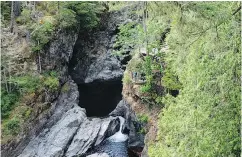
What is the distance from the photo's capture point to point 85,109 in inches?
1280

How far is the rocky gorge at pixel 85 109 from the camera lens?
77.9ft

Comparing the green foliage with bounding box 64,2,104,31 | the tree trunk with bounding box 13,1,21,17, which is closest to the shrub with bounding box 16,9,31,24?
the tree trunk with bounding box 13,1,21,17

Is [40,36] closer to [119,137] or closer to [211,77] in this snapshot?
[119,137]

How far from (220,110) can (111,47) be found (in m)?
30.0

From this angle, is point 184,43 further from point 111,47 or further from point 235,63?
point 111,47

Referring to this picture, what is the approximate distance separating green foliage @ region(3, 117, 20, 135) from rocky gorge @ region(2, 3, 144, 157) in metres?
0.73

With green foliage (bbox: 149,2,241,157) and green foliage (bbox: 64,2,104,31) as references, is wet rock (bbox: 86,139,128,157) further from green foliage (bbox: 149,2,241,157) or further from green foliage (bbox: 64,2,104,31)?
green foliage (bbox: 64,2,104,31)

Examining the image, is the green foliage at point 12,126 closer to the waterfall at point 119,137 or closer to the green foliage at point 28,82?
the green foliage at point 28,82

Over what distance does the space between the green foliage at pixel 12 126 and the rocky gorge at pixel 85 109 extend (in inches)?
28.7

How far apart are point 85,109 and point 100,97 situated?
543 centimetres

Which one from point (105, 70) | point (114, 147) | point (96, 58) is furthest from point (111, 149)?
point (96, 58)

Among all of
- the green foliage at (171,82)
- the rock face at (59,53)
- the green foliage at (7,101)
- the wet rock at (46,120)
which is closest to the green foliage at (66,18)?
the rock face at (59,53)

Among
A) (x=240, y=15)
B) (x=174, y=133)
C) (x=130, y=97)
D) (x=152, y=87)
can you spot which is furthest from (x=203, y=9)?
(x=130, y=97)

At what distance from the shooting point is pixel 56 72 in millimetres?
29984
